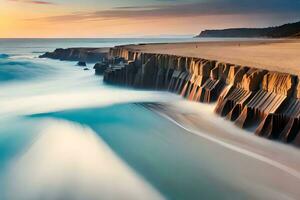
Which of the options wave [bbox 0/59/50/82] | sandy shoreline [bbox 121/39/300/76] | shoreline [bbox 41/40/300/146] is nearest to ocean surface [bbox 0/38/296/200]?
shoreline [bbox 41/40/300/146]

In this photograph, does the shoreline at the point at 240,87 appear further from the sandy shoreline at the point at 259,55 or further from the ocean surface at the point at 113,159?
the ocean surface at the point at 113,159

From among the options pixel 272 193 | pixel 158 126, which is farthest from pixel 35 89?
pixel 272 193

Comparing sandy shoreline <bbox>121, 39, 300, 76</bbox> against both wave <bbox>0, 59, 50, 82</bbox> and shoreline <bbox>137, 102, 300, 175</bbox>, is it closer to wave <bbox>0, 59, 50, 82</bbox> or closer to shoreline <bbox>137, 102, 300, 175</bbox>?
shoreline <bbox>137, 102, 300, 175</bbox>

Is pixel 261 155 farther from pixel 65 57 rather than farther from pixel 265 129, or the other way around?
pixel 65 57

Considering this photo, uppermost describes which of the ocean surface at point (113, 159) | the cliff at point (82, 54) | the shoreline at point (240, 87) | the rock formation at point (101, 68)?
the shoreline at point (240, 87)

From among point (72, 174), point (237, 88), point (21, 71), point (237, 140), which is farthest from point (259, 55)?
point (21, 71)

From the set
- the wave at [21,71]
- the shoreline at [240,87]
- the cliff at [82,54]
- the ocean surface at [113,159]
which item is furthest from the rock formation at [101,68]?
the cliff at [82,54]

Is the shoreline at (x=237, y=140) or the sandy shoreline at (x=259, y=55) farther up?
the sandy shoreline at (x=259, y=55)
